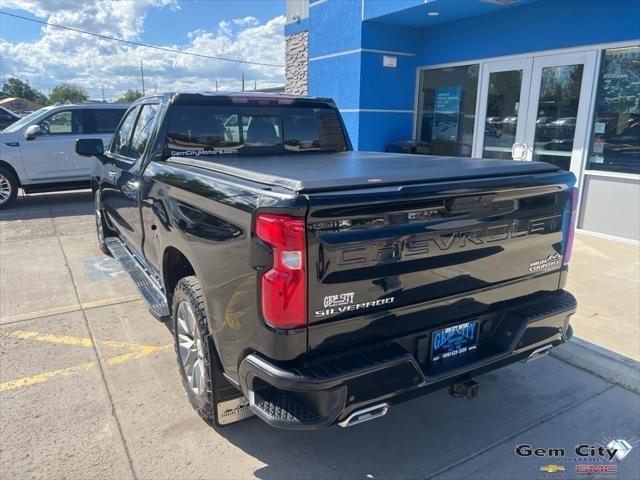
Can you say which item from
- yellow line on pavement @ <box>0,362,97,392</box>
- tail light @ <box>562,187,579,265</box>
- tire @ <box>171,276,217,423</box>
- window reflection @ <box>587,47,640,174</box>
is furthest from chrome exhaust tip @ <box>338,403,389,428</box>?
window reflection @ <box>587,47,640,174</box>

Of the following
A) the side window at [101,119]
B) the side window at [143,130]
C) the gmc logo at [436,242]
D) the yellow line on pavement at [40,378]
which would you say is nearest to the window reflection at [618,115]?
the gmc logo at [436,242]

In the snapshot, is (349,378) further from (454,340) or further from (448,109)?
(448,109)

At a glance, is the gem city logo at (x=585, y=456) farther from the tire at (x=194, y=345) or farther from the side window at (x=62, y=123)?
the side window at (x=62, y=123)

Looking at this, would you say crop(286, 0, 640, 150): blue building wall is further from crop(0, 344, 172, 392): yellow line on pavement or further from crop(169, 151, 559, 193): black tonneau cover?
crop(0, 344, 172, 392): yellow line on pavement

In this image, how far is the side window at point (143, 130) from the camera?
414 cm

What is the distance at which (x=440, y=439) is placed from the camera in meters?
2.98

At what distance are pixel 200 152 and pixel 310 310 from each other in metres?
2.31

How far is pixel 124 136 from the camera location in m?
5.07

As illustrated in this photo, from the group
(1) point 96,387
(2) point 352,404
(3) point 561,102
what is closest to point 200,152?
(1) point 96,387

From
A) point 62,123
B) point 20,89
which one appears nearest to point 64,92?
point 20,89

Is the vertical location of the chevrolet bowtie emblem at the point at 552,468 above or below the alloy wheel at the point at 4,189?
below

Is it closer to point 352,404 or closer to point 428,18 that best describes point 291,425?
point 352,404

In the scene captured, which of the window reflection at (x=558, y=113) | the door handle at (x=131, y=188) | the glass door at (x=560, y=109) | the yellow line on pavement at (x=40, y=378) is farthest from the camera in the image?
the window reflection at (x=558, y=113)

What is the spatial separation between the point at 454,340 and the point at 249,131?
2.53 meters
